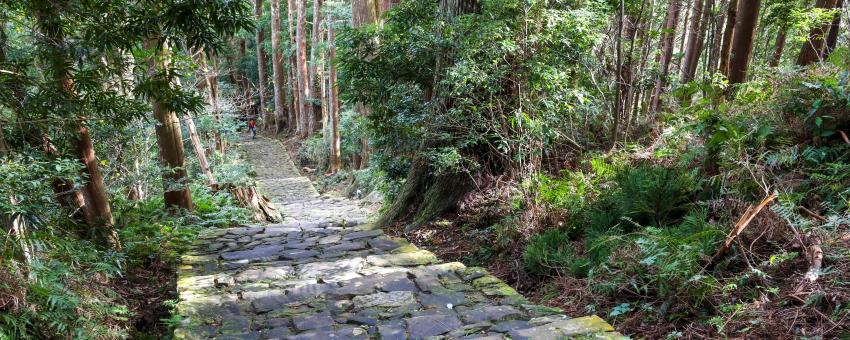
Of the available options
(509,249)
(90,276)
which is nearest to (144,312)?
(90,276)

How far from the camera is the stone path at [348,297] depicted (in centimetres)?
326

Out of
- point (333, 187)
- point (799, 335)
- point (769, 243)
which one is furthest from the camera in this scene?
point (333, 187)

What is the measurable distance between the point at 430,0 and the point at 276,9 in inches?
753

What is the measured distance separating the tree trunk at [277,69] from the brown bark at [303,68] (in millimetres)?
1278

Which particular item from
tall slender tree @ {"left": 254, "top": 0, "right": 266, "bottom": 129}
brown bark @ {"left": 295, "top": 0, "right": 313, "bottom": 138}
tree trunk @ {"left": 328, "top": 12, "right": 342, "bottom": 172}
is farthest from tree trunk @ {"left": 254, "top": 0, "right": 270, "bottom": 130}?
tree trunk @ {"left": 328, "top": 12, "right": 342, "bottom": 172}

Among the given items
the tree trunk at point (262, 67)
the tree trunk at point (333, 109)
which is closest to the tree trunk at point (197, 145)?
the tree trunk at point (333, 109)

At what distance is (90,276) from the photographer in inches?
164

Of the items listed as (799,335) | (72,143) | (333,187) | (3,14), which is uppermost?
(3,14)

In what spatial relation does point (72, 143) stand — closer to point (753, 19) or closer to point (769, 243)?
point (769, 243)

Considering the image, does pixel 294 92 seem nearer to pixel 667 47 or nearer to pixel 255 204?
pixel 255 204

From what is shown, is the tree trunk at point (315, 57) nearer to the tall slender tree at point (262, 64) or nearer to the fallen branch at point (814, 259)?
the tall slender tree at point (262, 64)

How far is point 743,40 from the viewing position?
269 inches

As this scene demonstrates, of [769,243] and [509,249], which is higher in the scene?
[769,243]

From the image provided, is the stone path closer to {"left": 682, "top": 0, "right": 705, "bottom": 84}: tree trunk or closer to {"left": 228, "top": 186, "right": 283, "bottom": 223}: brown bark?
{"left": 228, "top": 186, "right": 283, "bottom": 223}: brown bark
